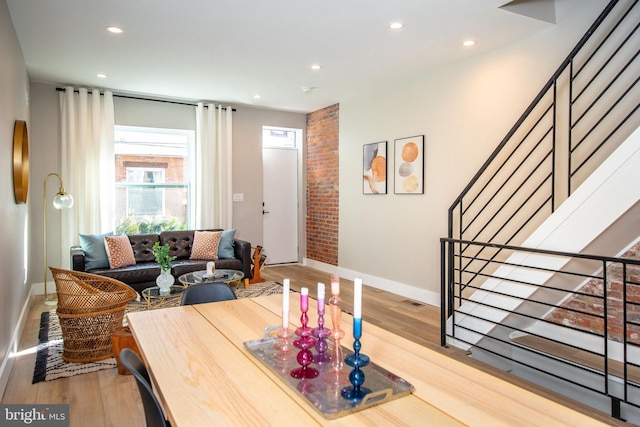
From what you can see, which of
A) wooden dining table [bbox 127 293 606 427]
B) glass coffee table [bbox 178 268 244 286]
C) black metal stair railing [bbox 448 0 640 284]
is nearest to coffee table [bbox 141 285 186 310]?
→ glass coffee table [bbox 178 268 244 286]

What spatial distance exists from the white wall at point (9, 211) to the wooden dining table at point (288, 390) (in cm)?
170

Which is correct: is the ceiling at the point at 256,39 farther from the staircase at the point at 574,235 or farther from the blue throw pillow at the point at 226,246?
the blue throw pillow at the point at 226,246

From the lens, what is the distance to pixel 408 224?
195 inches

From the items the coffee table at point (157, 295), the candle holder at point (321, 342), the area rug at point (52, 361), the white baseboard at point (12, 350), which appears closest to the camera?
the candle holder at point (321, 342)

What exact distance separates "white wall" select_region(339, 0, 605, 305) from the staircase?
24 cm

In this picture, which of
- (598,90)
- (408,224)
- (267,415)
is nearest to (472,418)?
(267,415)

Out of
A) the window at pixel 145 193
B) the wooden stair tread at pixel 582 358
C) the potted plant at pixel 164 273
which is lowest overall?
the wooden stair tread at pixel 582 358

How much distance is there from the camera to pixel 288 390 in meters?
1.26

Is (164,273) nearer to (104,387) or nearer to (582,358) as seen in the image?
(104,387)

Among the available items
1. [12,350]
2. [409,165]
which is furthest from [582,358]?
[12,350]

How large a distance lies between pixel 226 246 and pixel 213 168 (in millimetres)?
1319

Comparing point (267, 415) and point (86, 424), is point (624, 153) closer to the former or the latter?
point (267, 415)

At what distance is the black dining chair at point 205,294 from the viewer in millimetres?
2391

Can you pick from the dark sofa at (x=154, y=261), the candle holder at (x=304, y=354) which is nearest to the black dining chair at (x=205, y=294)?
the candle holder at (x=304, y=354)
